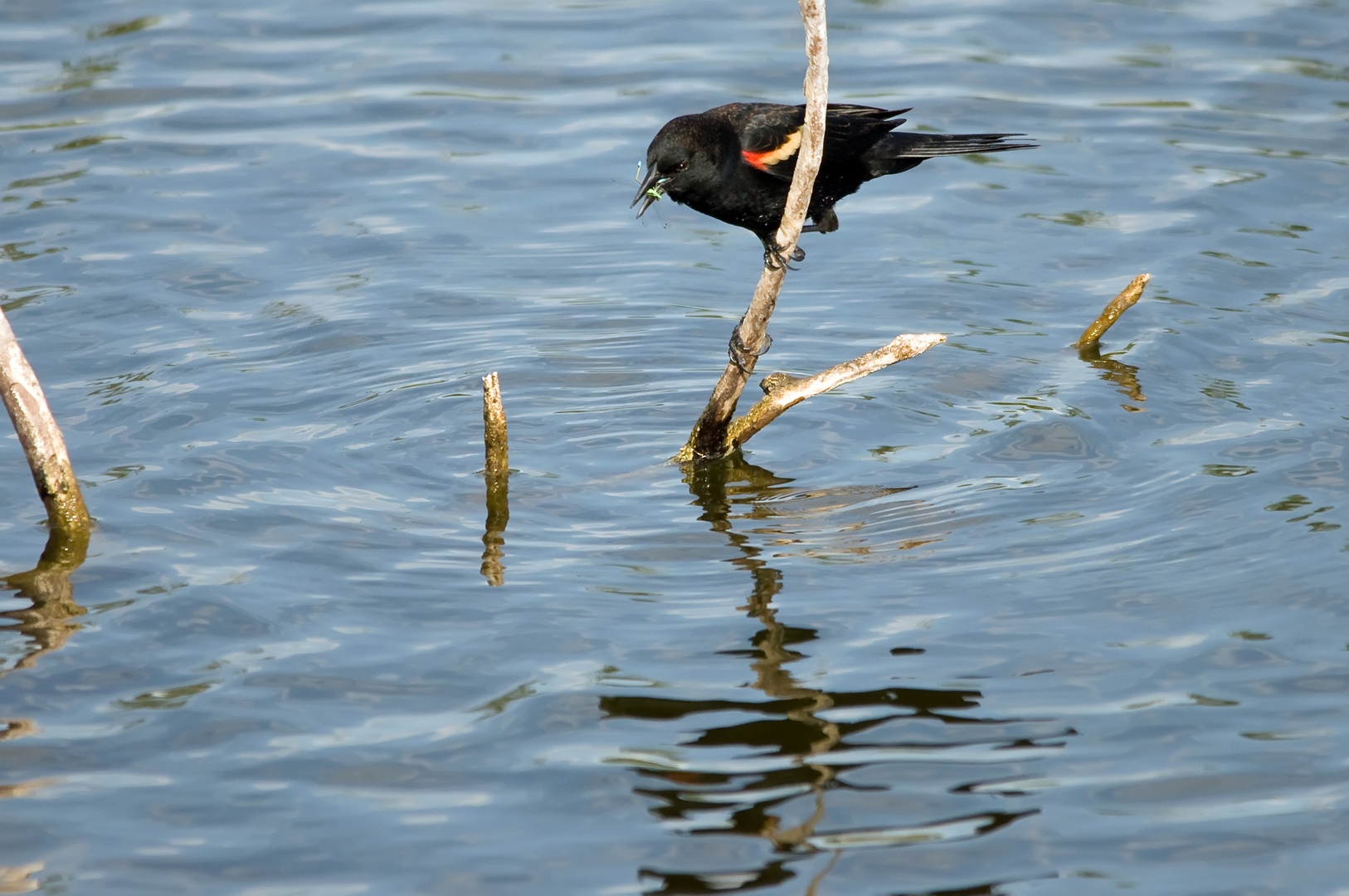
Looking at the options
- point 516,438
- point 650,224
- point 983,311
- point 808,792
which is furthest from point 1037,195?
point 808,792

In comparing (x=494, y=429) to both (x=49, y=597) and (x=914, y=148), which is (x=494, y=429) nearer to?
(x=49, y=597)

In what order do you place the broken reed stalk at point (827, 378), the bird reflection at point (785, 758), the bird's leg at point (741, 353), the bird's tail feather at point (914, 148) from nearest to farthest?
the bird reflection at point (785, 758), the broken reed stalk at point (827, 378), the bird's leg at point (741, 353), the bird's tail feather at point (914, 148)

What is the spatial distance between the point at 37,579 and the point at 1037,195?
7.37m

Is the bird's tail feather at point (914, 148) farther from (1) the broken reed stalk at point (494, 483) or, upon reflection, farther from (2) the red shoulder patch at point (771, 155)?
(1) the broken reed stalk at point (494, 483)

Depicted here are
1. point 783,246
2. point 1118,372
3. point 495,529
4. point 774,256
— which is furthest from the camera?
point 1118,372

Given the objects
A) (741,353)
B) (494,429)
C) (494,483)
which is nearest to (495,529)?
(494,483)

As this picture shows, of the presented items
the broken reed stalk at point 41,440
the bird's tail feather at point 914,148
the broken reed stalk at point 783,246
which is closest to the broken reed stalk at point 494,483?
the broken reed stalk at point 783,246

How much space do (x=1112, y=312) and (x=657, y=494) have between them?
118 inches

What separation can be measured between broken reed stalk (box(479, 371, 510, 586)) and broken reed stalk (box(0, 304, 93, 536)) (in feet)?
5.76

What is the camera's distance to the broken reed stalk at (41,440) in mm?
5312

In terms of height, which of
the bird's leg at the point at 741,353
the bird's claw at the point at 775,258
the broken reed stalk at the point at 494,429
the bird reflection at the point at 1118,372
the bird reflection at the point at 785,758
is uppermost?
the bird's claw at the point at 775,258

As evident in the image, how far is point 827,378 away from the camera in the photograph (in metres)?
5.98

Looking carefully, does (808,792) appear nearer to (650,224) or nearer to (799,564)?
(799,564)

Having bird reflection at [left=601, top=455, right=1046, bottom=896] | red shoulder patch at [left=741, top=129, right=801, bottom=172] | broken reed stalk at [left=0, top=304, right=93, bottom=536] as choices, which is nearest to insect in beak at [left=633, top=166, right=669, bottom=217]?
red shoulder patch at [left=741, top=129, right=801, bottom=172]
